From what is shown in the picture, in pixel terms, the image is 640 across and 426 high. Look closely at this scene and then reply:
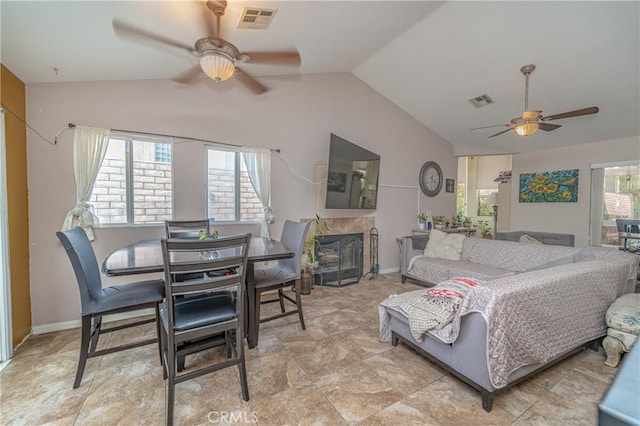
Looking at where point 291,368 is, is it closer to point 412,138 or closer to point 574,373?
point 574,373

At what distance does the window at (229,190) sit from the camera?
340 centimetres

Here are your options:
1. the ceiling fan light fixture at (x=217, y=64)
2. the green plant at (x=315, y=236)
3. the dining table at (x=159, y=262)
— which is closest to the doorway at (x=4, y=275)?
the dining table at (x=159, y=262)

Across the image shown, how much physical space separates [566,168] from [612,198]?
0.83 m

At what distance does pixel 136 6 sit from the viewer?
193 centimetres

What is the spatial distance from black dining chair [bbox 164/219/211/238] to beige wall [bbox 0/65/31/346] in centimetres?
115

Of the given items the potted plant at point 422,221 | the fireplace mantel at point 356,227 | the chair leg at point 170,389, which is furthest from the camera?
the potted plant at point 422,221

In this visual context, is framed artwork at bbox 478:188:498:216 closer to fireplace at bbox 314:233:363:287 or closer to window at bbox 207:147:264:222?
fireplace at bbox 314:233:363:287

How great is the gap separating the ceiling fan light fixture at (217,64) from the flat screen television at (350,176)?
6.46 feet

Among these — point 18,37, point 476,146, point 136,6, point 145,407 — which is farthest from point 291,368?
point 476,146

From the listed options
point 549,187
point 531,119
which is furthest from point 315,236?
point 549,187

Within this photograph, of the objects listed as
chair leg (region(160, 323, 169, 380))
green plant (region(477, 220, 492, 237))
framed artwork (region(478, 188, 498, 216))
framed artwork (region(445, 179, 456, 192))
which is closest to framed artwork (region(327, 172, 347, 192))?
chair leg (region(160, 323, 169, 380))

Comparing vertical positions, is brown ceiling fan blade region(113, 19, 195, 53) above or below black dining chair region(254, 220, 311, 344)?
above

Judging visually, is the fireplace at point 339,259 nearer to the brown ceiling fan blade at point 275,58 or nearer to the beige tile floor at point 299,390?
the beige tile floor at point 299,390

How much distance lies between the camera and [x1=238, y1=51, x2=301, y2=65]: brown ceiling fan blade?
81.4 inches
